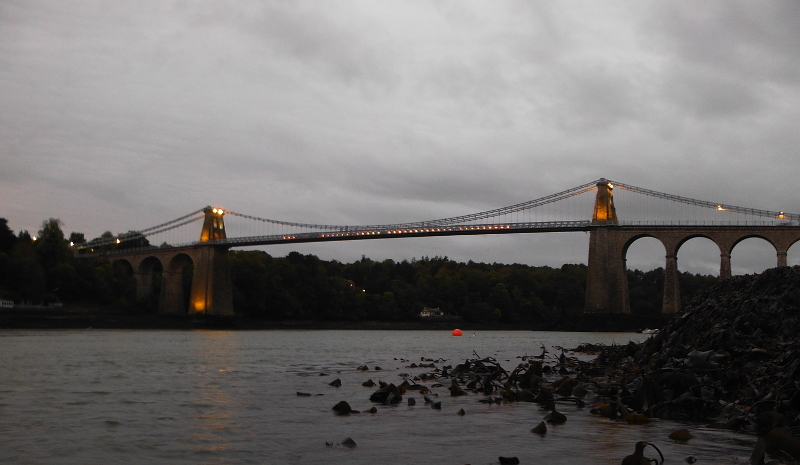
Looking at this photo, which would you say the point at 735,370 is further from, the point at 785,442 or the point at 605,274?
the point at 605,274

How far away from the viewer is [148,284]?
79.9 m

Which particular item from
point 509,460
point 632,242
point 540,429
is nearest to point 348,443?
point 509,460

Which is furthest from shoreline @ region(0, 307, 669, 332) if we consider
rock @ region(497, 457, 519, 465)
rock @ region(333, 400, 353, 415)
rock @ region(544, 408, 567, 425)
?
rock @ region(497, 457, 519, 465)

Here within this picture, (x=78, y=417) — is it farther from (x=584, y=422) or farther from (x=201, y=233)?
(x=201, y=233)

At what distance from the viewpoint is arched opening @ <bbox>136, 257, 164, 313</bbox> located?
77062mm

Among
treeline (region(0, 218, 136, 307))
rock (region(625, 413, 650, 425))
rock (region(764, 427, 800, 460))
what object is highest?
treeline (region(0, 218, 136, 307))

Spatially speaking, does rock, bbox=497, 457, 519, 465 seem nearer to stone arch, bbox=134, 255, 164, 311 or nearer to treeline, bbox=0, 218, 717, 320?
treeline, bbox=0, 218, 717, 320

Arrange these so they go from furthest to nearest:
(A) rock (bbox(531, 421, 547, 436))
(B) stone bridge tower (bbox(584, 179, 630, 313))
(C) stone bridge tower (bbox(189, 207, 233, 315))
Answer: (C) stone bridge tower (bbox(189, 207, 233, 315)), (B) stone bridge tower (bbox(584, 179, 630, 313)), (A) rock (bbox(531, 421, 547, 436))

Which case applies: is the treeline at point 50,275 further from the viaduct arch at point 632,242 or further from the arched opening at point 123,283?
the viaduct arch at point 632,242

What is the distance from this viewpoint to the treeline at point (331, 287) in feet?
208

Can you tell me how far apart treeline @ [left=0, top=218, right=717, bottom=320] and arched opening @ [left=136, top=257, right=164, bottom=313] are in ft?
1.96

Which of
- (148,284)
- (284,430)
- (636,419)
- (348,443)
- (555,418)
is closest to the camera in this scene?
(348,443)

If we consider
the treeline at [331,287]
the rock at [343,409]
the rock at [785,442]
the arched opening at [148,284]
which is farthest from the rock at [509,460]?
the arched opening at [148,284]

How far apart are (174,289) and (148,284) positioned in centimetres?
465
